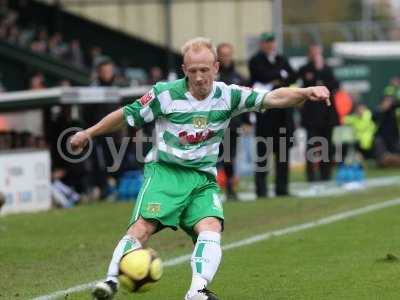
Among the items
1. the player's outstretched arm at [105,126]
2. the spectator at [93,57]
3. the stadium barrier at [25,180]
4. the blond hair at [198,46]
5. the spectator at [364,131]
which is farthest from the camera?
the spectator at [93,57]

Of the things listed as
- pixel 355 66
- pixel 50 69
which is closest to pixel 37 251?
pixel 50 69

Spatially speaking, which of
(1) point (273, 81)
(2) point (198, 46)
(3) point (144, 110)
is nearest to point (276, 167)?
(1) point (273, 81)

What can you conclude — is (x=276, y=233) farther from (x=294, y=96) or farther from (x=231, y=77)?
(x=231, y=77)

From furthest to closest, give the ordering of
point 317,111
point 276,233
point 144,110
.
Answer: point 317,111 → point 276,233 → point 144,110

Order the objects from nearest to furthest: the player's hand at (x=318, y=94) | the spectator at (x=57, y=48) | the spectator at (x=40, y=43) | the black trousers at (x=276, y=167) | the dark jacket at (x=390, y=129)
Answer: the player's hand at (x=318, y=94), the black trousers at (x=276, y=167), the dark jacket at (x=390, y=129), the spectator at (x=40, y=43), the spectator at (x=57, y=48)

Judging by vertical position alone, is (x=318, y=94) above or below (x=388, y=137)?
above

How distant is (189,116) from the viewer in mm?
7715

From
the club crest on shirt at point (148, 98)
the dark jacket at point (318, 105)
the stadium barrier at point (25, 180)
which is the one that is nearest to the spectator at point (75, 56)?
the dark jacket at point (318, 105)

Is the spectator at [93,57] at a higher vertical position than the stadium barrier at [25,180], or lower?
higher

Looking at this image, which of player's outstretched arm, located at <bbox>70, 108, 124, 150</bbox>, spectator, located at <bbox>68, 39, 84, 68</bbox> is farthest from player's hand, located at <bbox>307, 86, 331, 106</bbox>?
spectator, located at <bbox>68, 39, 84, 68</bbox>

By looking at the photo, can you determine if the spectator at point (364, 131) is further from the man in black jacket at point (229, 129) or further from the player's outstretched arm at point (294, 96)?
the player's outstretched arm at point (294, 96)

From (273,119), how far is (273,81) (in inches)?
23.0

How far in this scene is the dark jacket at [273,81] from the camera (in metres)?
17.0

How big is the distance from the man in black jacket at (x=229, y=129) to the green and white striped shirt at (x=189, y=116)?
8.90 meters
